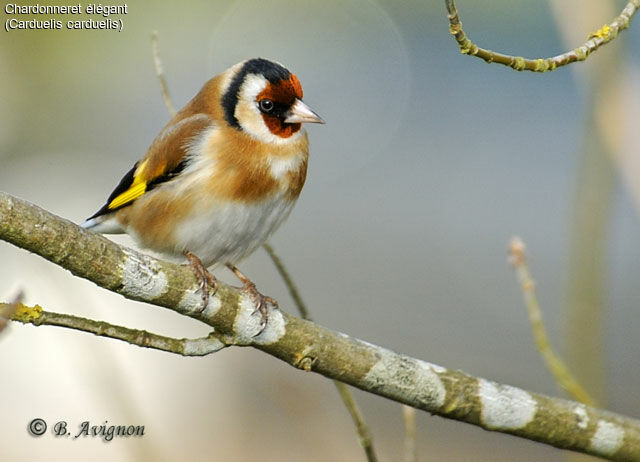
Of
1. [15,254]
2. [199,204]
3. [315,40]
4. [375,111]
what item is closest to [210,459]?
[15,254]

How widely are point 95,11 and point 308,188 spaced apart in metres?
5.22

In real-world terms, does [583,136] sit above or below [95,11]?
below

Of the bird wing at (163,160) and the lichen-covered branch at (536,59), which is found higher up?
the lichen-covered branch at (536,59)

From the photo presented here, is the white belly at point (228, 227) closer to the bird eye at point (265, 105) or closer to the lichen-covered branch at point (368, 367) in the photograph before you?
the bird eye at point (265, 105)

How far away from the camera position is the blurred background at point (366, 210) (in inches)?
138

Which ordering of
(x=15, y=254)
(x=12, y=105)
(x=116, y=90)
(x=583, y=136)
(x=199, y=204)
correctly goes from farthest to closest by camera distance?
(x=116, y=90)
(x=12, y=105)
(x=15, y=254)
(x=583, y=136)
(x=199, y=204)

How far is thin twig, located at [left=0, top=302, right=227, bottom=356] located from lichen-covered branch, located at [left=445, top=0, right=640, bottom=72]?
112 cm

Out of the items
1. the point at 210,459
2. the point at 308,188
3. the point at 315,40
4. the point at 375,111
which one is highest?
the point at 315,40

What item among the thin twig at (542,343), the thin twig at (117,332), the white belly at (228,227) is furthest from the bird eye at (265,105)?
the thin twig at (117,332)

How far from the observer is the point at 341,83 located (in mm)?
10430

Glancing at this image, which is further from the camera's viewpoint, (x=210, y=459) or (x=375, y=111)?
(x=375, y=111)

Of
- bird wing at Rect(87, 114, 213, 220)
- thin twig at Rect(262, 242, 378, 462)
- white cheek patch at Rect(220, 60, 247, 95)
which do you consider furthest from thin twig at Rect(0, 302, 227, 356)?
white cheek patch at Rect(220, 60, 247, 95)

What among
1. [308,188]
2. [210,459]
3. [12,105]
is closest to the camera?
[210,459]

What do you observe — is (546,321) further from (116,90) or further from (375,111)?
(116,90)
